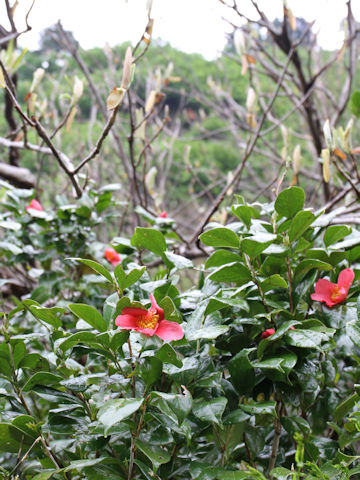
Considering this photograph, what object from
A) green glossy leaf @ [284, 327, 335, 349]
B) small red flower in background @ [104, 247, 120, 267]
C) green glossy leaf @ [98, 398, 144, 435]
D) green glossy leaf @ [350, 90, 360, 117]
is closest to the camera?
green glossy leaf @ [98, 398, 144, 435]

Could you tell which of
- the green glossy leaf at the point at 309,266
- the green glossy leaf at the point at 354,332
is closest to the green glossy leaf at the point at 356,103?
the green glossy leaf at the point at 309,266

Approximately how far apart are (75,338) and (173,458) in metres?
0.25

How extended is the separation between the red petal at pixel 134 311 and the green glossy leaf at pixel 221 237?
5.7 inches

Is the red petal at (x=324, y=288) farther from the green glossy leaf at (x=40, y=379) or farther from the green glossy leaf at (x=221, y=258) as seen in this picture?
the green glossy leaf at (x=40, y=379)

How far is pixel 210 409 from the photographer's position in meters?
0.59

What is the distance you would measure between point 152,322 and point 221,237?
0.17 metres

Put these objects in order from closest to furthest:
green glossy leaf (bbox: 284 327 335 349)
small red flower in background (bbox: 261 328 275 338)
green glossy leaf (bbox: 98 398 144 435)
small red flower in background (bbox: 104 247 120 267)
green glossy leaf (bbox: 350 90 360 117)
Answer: green glossy leaf (bbox: 98 398 144 435) < green glossy leaf (bbox: 284 327 335 349) < small red flower in background (bbox: 261 328 275 338) < green glossy leaf (bbox: 350 90 360 117) < small red flower in background (bbox: 104 247 120 267)

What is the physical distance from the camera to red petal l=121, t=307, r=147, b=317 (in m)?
0.61

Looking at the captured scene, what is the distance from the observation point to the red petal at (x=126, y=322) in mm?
591

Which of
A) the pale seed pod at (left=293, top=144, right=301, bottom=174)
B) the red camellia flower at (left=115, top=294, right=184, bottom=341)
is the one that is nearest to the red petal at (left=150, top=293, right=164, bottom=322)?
the red camellia flower at (left=115, top=294, right=184, bottom=341)

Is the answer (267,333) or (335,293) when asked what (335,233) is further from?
(267,333)

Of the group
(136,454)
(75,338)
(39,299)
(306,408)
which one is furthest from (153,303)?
(39,299)

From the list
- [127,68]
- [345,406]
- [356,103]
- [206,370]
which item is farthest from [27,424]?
[356,103]

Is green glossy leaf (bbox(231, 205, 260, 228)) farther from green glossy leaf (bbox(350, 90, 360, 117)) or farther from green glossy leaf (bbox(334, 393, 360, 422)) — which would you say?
green glossy leaf (bbox(350, 90, 360, 117))
